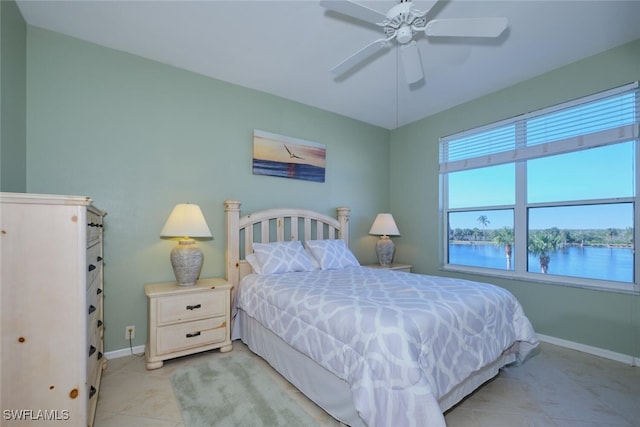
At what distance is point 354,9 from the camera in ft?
5.27

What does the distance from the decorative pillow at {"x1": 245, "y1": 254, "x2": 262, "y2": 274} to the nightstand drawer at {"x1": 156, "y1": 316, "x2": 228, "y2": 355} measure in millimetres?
507

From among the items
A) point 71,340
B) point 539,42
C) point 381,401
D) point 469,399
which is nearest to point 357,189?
point 539,42

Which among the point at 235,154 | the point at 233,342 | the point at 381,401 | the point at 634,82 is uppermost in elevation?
the point at 634,82

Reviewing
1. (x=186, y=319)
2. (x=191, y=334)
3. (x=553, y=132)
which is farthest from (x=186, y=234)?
(x=553, y=132)

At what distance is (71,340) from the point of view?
126cm

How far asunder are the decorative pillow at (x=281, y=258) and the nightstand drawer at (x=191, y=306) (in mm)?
452

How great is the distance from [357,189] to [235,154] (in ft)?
5.94

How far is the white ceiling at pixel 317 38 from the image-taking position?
6.65ft

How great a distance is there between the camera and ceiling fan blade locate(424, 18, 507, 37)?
1.61 metres

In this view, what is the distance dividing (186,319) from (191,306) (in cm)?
11

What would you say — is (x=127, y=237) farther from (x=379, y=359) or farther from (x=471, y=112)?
(x=471, y=112)

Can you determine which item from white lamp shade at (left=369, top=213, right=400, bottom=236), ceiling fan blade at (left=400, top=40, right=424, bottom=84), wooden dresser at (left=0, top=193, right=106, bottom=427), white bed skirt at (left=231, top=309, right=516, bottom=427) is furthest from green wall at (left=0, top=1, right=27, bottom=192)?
white lamp shade at (left=369, top=213, right=400, bottom=236)

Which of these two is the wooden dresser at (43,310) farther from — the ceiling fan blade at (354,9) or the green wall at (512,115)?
the green wall at (512,115)

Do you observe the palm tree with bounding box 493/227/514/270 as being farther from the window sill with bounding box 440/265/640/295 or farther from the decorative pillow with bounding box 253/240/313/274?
the decorative pillow with bounding box 253/240/313/274
